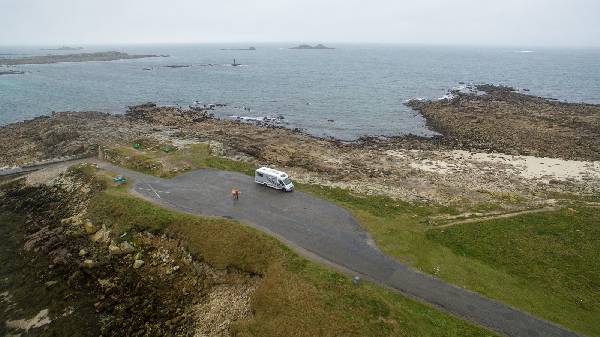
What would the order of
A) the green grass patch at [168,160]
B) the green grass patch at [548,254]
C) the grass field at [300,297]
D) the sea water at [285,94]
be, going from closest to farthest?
the grass field at [300,297]
the green grass patch at [548,254]
the green grass patch at [168,160]
the sea water at [285,94]

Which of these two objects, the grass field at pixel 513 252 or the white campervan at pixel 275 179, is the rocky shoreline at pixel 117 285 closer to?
the white campervan at pixel 275 179

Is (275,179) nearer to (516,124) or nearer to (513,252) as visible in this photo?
(513,252)

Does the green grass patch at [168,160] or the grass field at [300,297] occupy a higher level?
the green grass patch at [168,160]

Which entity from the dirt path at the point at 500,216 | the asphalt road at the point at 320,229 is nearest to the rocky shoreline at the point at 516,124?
the dirt path at the point at 500,216

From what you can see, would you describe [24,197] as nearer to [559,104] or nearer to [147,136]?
[147,136]

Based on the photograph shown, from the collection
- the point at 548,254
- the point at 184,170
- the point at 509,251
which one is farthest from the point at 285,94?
the point at 548,254

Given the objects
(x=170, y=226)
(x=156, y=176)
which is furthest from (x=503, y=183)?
(x=156, y=176)

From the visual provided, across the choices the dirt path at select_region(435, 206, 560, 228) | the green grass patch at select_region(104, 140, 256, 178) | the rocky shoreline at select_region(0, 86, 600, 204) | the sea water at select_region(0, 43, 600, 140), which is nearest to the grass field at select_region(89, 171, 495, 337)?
the dirt path at select_region(435, 206, 560, 228)
